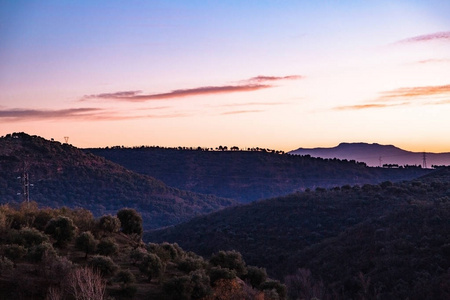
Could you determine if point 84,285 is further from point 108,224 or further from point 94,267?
point 108,224

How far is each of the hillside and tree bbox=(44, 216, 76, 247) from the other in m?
23.7

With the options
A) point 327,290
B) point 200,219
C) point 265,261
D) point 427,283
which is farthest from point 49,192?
point 427,283

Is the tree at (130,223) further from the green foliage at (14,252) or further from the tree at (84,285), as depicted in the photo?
the tree at (84,285)

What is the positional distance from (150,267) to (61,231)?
5034mm

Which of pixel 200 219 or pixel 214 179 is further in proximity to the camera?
pixel 214 179

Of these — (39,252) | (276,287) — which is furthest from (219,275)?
(39,252)

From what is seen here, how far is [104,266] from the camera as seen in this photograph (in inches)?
945

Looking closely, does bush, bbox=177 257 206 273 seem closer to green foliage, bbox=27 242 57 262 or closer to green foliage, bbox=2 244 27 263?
green foliage, bbox=27 242 57 262

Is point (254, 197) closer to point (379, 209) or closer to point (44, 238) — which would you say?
point (379, 209)

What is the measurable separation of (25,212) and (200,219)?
58.8 metres

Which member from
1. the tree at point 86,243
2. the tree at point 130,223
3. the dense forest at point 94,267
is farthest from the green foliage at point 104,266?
the tree at point 130,223

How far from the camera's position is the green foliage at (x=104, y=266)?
23.9 metres

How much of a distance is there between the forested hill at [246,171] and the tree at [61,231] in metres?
115

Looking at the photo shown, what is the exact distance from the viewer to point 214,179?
497 feet
